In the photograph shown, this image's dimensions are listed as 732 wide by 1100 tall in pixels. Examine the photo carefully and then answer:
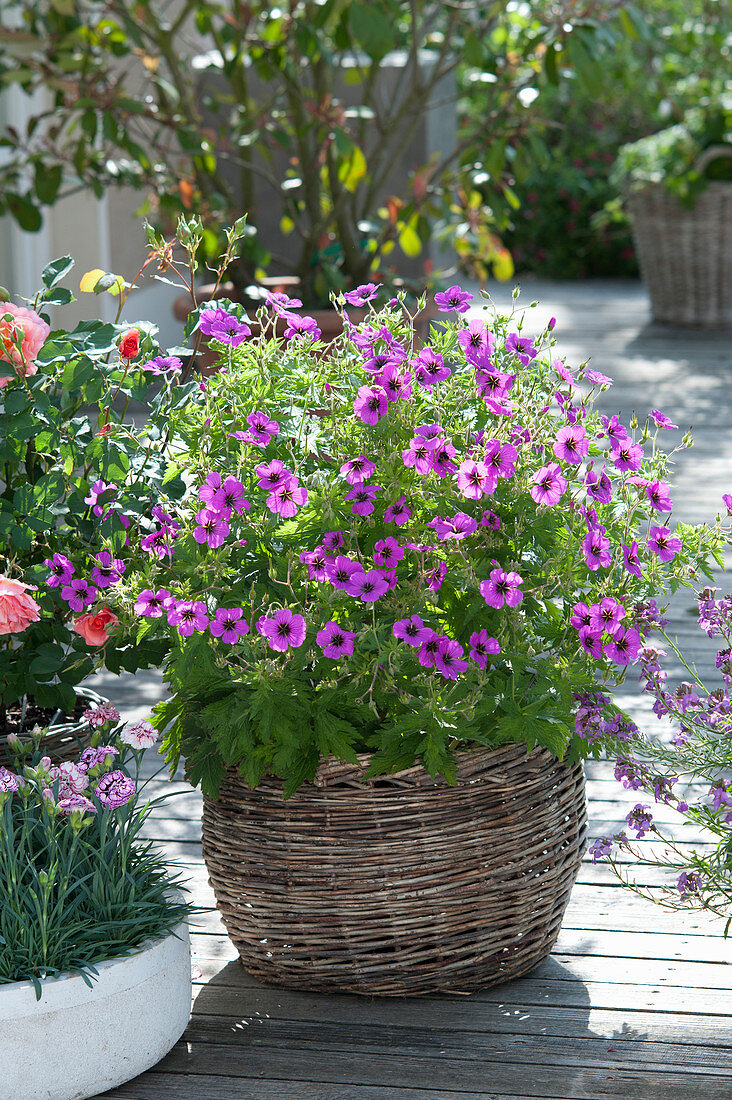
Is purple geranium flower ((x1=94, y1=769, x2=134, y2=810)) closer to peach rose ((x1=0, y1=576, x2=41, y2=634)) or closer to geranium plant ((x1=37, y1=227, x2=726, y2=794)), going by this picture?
geranium plant ((x1=37, y1=227, x2=726, y2=794))

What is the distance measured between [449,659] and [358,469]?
0.80ft

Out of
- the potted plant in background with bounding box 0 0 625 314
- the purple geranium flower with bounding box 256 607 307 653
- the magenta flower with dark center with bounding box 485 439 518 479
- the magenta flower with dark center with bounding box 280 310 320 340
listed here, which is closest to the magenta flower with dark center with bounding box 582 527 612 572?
the magenta flower with dark center with bounding box 485 439 518 479

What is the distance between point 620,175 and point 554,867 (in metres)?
5.93

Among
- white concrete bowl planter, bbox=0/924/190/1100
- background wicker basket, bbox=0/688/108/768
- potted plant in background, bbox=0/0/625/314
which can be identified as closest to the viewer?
white concrete bowl planter, bbox=0/924/190/1100

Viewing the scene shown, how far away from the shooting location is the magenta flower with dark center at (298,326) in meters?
1.74

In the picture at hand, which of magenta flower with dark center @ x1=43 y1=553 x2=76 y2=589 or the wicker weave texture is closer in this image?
magenta flower with dark center @ x1=43 y1=553 x2=76 y2=589

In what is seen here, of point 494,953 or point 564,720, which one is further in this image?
point 494,953

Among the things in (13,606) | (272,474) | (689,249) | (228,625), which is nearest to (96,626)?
(13,606)

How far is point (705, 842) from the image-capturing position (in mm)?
2184

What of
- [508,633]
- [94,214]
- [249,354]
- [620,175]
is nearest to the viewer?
[508,633]

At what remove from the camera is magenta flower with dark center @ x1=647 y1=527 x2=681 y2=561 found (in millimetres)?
1630

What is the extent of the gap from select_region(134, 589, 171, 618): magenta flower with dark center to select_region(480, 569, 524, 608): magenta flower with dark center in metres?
0.37

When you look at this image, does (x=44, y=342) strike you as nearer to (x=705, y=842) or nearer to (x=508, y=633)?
(x=508, y=633)

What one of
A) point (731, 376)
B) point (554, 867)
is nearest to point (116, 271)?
point (731, 376)
